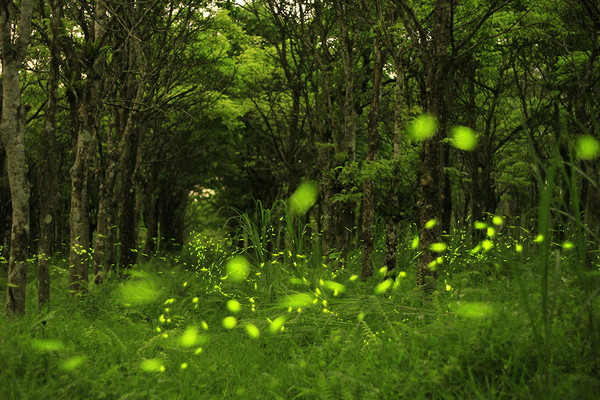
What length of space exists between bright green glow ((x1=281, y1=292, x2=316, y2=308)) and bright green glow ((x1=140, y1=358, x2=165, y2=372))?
157cm

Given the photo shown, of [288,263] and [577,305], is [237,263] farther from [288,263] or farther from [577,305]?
[577,305]

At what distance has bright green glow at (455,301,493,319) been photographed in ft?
12.1

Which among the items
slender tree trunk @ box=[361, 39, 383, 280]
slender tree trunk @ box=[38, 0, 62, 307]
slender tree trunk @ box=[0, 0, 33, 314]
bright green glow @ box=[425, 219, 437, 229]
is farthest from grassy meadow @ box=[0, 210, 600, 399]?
slender tree trunk @ box=[38, 0, 62, 307]

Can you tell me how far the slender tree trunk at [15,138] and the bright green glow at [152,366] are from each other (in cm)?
278

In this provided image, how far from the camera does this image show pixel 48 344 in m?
4.29

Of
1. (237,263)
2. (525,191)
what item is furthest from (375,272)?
(525,191)

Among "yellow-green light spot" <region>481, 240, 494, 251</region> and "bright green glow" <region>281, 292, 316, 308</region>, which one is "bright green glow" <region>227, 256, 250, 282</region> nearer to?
"bright green glow" <region>281, 292, 316, 308</region>

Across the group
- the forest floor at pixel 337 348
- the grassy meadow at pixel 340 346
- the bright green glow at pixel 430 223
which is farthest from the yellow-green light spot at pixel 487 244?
the bright green glow at pixel 430 223

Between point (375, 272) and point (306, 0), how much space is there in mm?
5956

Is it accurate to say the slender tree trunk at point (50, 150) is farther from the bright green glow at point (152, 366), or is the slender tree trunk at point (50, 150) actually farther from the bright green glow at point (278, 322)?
the bright green glow at point (278, 322)

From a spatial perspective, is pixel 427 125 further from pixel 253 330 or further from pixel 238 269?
pixel 238 269

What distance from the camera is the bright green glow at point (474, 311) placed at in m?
3.70

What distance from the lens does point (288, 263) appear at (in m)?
7.60

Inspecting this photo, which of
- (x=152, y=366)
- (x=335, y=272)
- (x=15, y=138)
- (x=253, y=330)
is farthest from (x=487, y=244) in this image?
(x=15, y=138)
